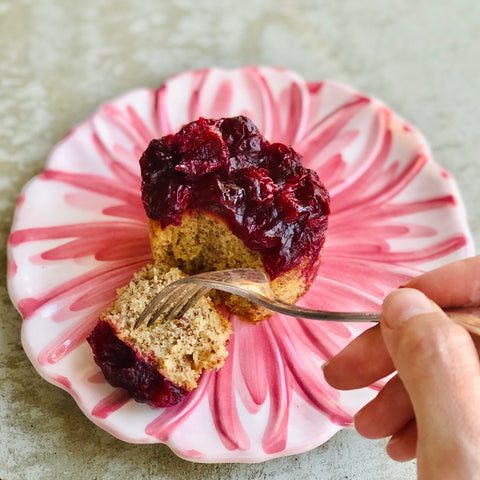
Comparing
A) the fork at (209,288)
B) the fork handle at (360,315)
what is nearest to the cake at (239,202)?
the fork at (209,288)

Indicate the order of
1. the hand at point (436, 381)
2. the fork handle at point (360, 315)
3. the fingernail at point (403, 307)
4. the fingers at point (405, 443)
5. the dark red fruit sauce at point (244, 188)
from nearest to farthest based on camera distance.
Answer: the hand at point (436, 381)
the fingernail at point (403, 307)
the fork handle at point (360, 315)
the fingers at point (405, 443)
the dark red fruit sauce at point (244, 188)

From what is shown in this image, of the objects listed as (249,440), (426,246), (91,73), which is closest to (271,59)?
(91,73)

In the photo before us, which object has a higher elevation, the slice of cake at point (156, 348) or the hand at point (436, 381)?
the hand at point (436, 381)

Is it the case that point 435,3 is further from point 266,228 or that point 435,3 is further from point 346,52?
point 266,228

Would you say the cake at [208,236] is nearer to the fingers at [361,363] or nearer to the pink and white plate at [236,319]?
the pink and white plate at [236,319]

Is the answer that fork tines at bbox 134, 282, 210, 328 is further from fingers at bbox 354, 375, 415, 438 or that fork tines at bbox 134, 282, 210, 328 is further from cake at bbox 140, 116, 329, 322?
fingers at bbox 354, 375, 415, 438

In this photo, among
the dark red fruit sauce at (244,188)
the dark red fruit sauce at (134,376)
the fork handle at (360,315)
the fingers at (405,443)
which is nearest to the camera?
the fork handle at (360,315)

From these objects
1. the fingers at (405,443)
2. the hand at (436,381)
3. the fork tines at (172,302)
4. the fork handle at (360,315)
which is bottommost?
the fingers at (405,443)
